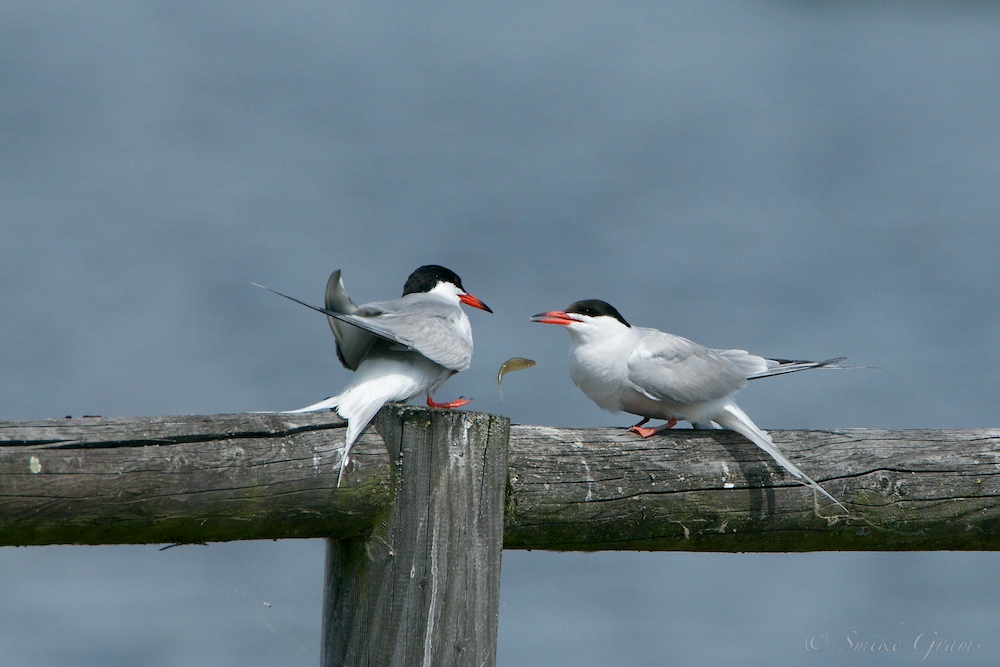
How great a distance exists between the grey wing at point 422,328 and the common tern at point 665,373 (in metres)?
0.45

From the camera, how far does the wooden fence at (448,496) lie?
219 centimetres

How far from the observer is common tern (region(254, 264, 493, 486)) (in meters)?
2.79

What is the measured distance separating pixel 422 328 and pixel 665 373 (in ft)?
2.64

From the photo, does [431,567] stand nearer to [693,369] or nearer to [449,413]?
[449,413]

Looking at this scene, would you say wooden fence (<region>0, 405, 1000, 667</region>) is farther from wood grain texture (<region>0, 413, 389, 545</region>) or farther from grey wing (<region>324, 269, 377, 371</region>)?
grey wing (<region>324, 269, 377, 371</region>)

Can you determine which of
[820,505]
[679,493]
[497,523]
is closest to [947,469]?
[820,505]

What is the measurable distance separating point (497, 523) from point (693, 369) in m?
1.27

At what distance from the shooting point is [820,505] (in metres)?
2.86

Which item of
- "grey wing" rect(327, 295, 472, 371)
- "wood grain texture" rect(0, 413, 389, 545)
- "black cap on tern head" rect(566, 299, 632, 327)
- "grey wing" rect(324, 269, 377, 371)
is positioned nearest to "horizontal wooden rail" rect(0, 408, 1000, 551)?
"wood grain texture" rect(0, 413, 389, 545)

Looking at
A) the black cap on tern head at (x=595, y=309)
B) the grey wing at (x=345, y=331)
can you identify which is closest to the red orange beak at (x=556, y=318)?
the black cap on tern head at (x=595, y=309)

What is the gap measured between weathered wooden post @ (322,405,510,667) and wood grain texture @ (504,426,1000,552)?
139 mm

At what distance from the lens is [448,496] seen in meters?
2.44

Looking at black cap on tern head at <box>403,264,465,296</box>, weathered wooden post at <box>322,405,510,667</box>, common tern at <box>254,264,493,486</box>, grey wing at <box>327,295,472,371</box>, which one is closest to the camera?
weathered wooden post at <box>322,405,510,667</box>

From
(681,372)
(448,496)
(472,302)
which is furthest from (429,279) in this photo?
(448,496)
